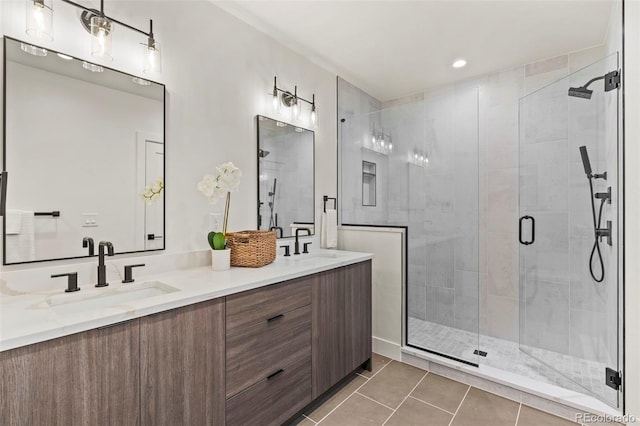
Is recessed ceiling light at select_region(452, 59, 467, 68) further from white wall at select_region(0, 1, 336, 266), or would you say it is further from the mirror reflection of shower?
the mirror reflection of shower

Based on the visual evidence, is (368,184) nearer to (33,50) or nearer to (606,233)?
(606,233)

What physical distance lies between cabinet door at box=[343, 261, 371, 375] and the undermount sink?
117 centimetres

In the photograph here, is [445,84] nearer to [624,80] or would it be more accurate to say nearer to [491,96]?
[491,96]

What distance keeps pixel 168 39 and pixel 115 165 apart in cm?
79

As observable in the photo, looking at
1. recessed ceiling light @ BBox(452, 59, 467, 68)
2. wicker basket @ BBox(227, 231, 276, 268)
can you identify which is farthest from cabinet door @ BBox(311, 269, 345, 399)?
recessed ceiling light @ BBox(452, 59, 467, 68)

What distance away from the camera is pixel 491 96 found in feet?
9.70

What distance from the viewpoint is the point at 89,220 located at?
1.46 m

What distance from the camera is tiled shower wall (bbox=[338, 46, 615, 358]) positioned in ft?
7.47

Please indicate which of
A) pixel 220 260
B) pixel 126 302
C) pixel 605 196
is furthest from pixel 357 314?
pixel 605 196

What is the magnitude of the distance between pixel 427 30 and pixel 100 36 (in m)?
2.10

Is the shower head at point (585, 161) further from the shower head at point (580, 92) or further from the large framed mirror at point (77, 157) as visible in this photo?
the large framed mirror at point (77, 157)

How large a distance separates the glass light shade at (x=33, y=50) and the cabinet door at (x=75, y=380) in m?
1.21

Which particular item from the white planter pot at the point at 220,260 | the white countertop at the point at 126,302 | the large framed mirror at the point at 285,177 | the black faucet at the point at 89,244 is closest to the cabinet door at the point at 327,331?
the white countertop at the point at 126,302

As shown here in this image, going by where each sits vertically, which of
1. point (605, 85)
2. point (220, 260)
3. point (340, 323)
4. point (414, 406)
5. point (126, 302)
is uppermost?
point (605, 85)
